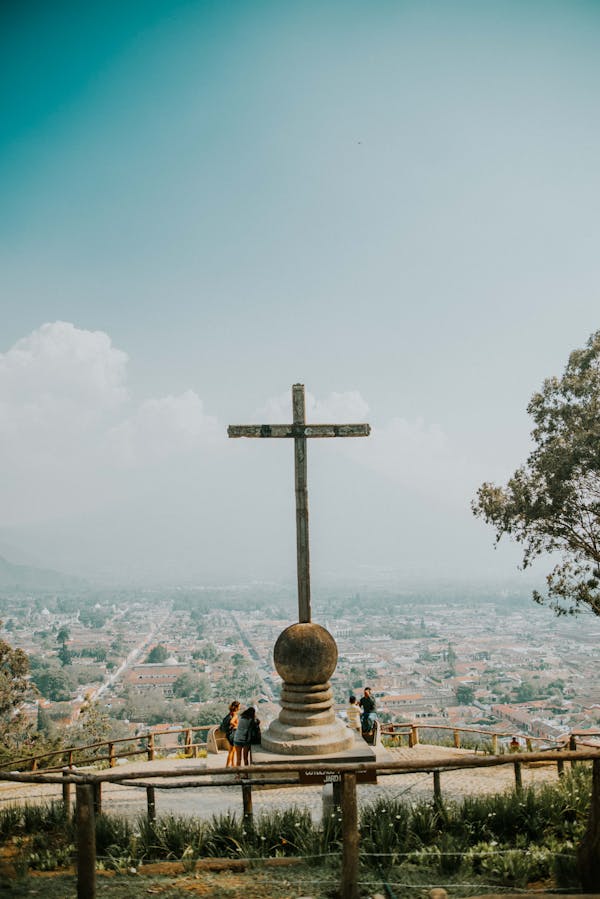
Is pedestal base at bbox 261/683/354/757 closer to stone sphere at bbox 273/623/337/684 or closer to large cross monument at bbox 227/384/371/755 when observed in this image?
large cross monument at bbox 227/384/371/755

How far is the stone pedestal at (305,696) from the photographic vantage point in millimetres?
7957

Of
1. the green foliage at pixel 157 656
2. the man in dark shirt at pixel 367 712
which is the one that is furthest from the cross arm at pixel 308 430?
the green foliage at pixel 157 656

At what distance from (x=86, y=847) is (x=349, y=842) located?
1832 mm

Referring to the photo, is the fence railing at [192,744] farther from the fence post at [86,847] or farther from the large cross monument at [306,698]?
the fence post at [86,847]

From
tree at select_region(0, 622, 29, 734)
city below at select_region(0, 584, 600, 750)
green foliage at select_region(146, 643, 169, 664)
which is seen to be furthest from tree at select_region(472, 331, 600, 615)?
green foliage at select_region(146, 643, 169, 664)

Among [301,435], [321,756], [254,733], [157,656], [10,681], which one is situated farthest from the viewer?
[157,656]

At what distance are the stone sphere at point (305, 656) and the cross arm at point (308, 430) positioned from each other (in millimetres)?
2605

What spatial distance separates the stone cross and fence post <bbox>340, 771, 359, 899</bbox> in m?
4.24

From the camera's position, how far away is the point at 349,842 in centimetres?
456

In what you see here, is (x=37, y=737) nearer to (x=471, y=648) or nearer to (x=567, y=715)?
(x=567, y=715)

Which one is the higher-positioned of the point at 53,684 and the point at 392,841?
the point at 392,841

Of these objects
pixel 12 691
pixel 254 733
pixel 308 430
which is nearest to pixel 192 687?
pixel 12 691

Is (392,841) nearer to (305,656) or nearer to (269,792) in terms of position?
(305,656)

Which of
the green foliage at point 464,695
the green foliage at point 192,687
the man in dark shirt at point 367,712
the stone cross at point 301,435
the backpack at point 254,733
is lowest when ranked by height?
the green foliage at point 192,687
